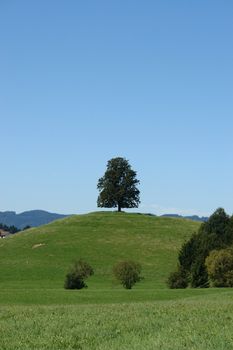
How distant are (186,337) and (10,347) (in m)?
5.14

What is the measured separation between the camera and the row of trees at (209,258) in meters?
61.4

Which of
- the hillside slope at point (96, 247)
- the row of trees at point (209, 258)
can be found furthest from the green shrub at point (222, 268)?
the hillside slope at point (96, 247)

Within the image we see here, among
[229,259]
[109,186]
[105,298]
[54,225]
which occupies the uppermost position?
[109,186]

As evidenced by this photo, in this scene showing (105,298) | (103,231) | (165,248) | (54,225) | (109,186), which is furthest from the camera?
(109,186)

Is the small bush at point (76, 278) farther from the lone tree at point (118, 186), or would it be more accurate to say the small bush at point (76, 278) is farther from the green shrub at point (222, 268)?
the lone tree at point (118, 186)

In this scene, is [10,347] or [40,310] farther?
[40,310]

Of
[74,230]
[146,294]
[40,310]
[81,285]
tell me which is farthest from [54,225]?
[40,310]

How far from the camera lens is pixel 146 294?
163ft

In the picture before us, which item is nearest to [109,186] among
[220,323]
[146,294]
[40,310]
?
[146,294]

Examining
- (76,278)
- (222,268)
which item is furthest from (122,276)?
(222,268)

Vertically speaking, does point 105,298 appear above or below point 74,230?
below

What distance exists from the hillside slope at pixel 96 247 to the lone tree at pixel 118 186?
4139 millimetres

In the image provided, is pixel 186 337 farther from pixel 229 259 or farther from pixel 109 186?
pixel 109 186

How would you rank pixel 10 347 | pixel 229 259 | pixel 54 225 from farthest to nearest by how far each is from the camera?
1. pixel 54 225
2. pixel 229 259
3. pixel 10 347
